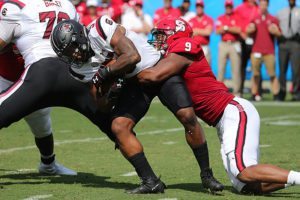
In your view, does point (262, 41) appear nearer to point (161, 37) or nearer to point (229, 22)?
point (229, 22)

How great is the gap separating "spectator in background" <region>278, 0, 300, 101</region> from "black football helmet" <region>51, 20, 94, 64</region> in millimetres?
9721

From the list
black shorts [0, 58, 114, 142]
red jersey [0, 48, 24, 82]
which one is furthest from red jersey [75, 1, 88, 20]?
black shorts [0, 58, 114, 142]

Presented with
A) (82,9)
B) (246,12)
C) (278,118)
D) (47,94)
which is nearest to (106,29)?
(47,94)

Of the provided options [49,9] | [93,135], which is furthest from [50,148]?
[93,135]

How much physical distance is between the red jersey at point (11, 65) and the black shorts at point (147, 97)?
4.33ft

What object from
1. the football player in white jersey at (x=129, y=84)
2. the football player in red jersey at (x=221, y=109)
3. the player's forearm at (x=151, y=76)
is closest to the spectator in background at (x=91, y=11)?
the football player in red jersey at (x=221, y=109)

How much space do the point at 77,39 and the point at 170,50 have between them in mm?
694

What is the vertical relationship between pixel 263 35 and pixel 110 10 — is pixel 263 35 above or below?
above

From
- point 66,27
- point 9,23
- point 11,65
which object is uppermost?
point 66,27

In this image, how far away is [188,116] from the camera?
6348 millimetres

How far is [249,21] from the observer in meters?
16.1

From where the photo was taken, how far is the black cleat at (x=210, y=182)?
6289 millimetres

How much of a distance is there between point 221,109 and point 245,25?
1001 cm

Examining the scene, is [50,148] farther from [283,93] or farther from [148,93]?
[283,93]
